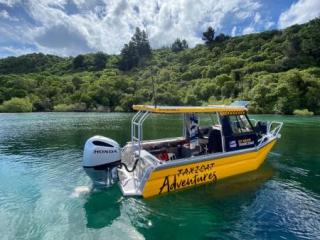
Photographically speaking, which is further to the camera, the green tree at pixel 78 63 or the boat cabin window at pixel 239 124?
the green tree at pixel 78 63

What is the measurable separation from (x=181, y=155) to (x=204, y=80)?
251ft

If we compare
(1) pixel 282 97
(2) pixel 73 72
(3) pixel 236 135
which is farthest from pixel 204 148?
(2) pixel 73 72

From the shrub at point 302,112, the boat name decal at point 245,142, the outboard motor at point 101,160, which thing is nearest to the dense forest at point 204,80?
the shrub at point 302,112

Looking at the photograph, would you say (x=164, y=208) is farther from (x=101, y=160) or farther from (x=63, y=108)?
(x=63, y=108)

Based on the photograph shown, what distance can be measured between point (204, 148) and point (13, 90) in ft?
258

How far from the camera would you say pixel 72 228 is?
7758mm

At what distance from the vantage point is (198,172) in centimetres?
1033

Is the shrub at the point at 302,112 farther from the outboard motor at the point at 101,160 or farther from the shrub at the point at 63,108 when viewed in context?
the shrub at the point at 63,108

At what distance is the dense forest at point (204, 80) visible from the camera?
58594 mm

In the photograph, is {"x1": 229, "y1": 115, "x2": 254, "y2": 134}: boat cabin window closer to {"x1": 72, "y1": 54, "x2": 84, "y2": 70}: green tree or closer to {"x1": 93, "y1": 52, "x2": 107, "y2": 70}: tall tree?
{"x1": 93, "y1": 52, "x2": 107, "y2": 70}: tall tree

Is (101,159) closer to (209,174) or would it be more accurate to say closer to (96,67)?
(209,174)

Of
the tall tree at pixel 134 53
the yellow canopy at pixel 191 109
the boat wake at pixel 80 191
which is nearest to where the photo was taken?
the yellow canopy at pixel 191 109

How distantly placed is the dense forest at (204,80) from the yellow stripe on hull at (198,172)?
3126 centimetres

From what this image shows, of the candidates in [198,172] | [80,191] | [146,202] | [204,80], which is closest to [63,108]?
[204,80]
